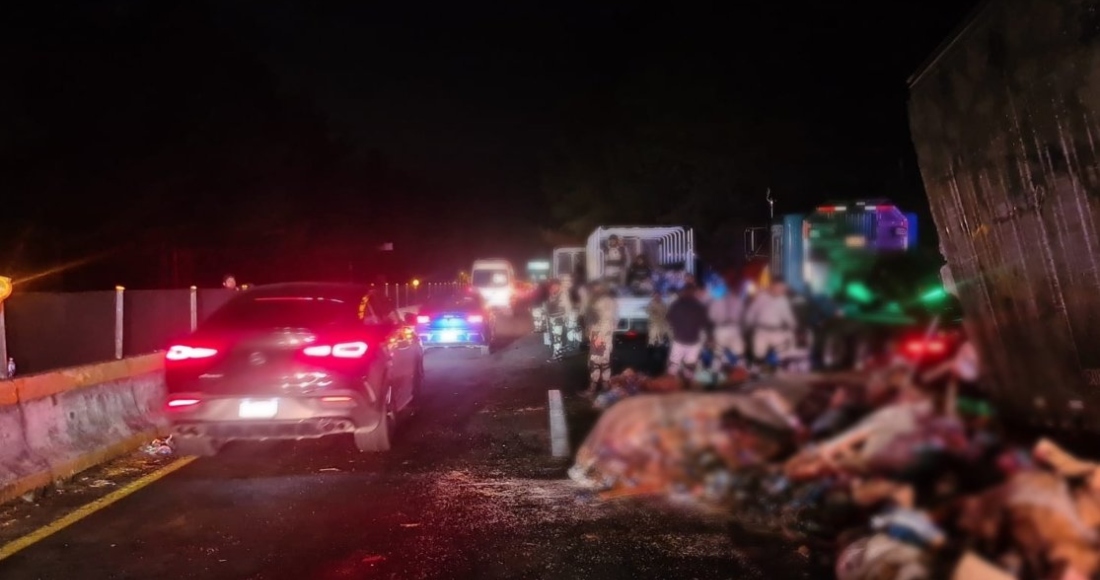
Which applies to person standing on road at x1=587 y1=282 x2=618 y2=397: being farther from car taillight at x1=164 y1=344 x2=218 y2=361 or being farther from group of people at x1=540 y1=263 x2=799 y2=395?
car taillight at x1=164 y1=344 x2=218 y2=361

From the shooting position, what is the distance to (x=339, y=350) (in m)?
8.45

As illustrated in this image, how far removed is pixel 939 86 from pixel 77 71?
2596cm

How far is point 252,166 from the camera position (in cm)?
3700

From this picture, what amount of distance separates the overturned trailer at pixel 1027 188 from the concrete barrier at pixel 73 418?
7377 mm

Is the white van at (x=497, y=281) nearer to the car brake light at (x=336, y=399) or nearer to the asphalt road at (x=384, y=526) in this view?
the asphalt road at (x=384, y=526)

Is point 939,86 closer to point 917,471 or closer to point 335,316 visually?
point 917,471

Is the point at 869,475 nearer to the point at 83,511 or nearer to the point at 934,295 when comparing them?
the point at 934,295

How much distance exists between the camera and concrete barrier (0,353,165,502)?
7844 millimetres

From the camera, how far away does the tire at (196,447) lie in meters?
8.96

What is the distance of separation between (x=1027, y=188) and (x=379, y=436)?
5676 millimetres

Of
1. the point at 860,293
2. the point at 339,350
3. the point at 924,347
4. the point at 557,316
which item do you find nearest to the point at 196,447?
the point at 339,350

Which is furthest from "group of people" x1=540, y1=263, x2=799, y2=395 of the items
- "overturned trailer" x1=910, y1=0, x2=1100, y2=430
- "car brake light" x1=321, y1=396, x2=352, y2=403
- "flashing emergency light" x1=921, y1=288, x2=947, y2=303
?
"car brake light" x1=321, y1=396, x2=352, y2=403

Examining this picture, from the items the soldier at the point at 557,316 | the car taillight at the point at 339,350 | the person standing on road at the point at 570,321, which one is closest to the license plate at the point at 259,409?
the car taillight at the point at 339,350

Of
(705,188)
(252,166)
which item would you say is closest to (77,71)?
(252,166)
